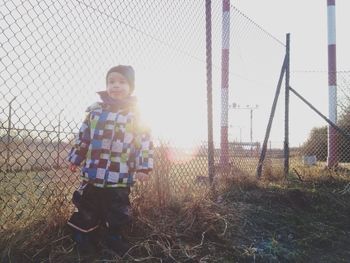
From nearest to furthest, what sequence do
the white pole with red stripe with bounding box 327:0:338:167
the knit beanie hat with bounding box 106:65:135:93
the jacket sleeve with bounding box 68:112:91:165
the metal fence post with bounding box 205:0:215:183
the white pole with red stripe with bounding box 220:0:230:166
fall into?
the jacket sleeve with bounding box 68:112:91:165, the knit beanie hat with bounding box 106:65:135:93, the metal fence post with bounding box 205:0:215:183, the white pole with red stripe with bounding box 220:0:230:166, the white pole with red stripe with bounding box 327:0:338:167

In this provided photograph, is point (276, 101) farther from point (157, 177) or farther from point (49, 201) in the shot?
point (49, 201)

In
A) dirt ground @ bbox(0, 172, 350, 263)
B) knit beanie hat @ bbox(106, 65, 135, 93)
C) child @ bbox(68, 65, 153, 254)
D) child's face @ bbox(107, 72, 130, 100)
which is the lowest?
dirt ground @ bbox(0, 172, 350, 263)

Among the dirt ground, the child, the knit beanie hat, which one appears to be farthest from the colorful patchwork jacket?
the dirt ground

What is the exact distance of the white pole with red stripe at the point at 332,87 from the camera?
37.2ft

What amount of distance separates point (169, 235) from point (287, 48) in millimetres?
4837

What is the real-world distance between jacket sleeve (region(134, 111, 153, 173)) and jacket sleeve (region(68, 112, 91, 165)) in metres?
0.31

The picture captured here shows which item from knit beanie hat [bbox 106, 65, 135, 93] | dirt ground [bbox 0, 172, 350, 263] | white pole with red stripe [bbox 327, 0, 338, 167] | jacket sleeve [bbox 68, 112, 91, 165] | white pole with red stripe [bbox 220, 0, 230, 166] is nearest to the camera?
Answer: dirt ground [bbox 0, 172, 350, 263]

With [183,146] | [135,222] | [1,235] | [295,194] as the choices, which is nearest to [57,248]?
[1,235]

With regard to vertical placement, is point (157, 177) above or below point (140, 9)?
below

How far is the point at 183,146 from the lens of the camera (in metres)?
4.49

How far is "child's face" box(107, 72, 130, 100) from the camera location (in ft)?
9.50

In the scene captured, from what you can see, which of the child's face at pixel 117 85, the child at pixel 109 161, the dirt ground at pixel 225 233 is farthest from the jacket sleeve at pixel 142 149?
the dirt ground at pixel 225 233

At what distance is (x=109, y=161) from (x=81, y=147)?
0.67 feet

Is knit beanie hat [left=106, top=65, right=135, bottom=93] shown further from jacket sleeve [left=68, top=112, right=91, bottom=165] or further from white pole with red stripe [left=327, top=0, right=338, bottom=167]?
white pole with red stripe [left=327, top=0, right=338, bottom=167]
